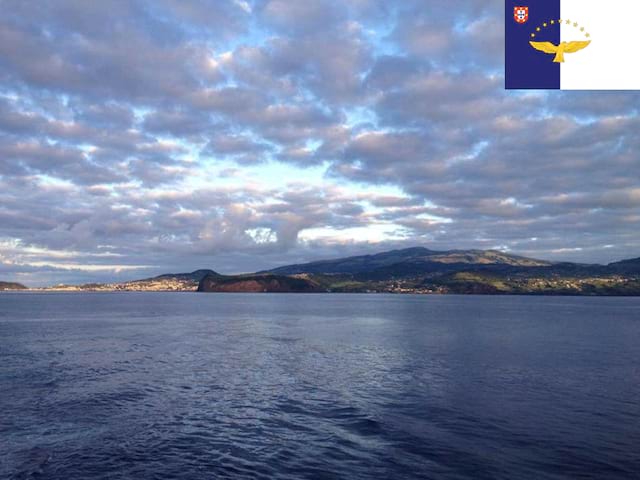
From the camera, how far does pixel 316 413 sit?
4031 cm

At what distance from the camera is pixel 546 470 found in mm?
28531

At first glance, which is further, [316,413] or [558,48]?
[558,48]

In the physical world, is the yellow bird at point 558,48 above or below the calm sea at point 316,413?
above

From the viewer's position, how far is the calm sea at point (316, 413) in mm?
29047

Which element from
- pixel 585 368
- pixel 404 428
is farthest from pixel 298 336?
pixel 404 428

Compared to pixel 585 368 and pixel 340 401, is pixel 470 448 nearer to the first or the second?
pixel 340 401

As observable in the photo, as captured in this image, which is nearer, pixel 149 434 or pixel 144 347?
pixel 149 434

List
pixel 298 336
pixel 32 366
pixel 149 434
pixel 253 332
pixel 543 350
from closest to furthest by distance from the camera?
pixel 149 434 → pixel 32 366 → pixel 543 350 → pixel 298 336 → pixel 253 332

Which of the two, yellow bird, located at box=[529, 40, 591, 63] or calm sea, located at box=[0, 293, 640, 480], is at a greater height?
yellow bird, located at box=[529, 40, 591, 63]

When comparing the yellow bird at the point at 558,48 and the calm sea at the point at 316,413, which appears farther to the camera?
the yellow bird at the point at 558,48

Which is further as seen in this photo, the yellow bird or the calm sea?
the yellow bird

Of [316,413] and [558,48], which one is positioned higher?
[558,48]

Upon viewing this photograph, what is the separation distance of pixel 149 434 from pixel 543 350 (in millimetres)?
70029

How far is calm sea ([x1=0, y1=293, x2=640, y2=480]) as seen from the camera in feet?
95.3
